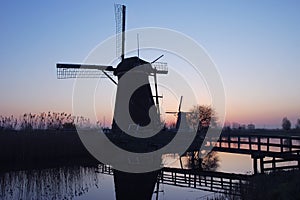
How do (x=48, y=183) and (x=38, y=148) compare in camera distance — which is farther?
(x=38, y=148)

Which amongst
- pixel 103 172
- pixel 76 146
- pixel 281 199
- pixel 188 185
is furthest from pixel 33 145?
pixel 281 199

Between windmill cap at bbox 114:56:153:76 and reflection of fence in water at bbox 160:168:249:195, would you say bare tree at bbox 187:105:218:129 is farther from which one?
reflection of fence in water at bbox 160:168:249:195

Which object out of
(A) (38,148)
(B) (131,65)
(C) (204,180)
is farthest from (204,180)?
(B) (131,65)

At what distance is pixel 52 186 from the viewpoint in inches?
585

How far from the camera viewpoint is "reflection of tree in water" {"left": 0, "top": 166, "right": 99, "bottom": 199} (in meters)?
13.2

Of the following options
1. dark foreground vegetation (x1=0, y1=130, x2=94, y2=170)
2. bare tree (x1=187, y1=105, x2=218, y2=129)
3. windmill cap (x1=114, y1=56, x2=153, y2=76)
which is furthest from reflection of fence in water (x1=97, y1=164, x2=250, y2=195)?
bare tree (x1=187, y1=105, x2=218, y2=129)

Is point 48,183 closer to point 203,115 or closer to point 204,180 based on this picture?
point 204,180

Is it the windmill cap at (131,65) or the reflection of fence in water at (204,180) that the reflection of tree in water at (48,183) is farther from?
the windmill cap at (131,65)

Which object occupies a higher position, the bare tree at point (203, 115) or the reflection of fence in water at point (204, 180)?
the bare tree at point (203, 115)

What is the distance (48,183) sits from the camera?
15445 mm

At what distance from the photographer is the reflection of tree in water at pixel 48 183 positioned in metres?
13.2

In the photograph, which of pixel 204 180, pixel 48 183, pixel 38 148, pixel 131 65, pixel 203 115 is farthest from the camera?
pixel 203 115

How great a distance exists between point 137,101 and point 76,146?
485cm

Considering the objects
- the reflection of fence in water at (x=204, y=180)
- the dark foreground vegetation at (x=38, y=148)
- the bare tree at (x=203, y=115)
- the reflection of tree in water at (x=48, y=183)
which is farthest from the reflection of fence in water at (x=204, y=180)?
the bare tree at (x=203, y=115)
